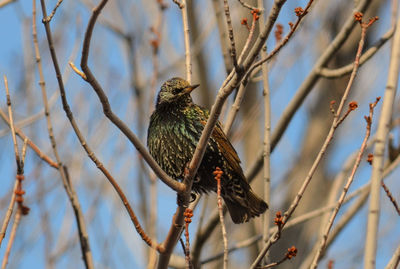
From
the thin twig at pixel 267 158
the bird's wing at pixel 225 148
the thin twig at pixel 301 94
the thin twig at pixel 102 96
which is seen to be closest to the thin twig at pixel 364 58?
the thin twig at pixel 301 94

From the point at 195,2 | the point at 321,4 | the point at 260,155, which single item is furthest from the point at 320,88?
the point at 260,155

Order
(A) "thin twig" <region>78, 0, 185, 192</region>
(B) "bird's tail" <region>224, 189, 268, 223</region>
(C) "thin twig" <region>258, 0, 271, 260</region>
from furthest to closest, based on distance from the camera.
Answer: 1. (B) "bird's tail" <region>224, 189, 268, 223</region>
2. (C) "thin twig" <region>258, 0, 271, 260</region>
3. (A) "thin twig" <region>78, 0, 185, 192</region>

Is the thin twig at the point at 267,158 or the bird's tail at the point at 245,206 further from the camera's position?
the bird's tail at the point at 245,206

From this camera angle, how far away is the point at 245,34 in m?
6.21

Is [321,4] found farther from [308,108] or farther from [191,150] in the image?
[191,150]

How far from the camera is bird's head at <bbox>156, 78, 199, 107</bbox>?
4.39 meters

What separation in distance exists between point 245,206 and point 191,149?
2.07 ft

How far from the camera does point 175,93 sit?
4438 mm

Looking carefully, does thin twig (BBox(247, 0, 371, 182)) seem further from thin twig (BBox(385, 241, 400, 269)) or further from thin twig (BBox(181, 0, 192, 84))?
thin twig (BBox(385, 241, 400, 269))

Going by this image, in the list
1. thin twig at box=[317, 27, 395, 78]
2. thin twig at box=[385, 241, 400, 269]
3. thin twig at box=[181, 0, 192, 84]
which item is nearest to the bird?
thin twig at box=[181, 0, 192, 84]

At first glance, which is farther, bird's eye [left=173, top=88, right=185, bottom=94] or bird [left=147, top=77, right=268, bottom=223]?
bird's eye [left=173, top=88, right=185, bottom=94]

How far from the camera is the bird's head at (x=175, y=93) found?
14.4ft

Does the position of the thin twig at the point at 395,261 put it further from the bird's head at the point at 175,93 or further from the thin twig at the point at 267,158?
the bird's head at the point at 175,93

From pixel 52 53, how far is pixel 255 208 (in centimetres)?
221
